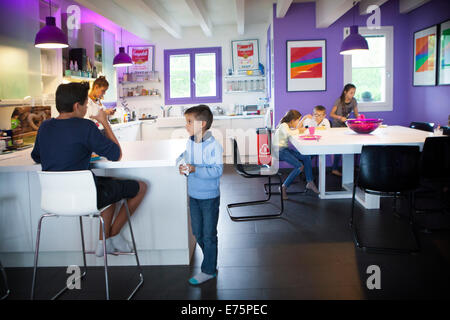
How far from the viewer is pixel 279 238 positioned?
11.4 feet

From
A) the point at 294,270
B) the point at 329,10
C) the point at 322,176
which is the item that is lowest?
the point at 294,270

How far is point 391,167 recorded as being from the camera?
327 cm

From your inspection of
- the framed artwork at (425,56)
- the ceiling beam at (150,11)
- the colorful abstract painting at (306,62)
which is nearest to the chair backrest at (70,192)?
the ceiling beam at (150,11)

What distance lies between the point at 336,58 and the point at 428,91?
1473mm

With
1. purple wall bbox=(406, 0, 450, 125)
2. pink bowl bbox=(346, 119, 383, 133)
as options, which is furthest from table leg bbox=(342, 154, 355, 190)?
purple wall bbox=(406, 0, 450, 125)

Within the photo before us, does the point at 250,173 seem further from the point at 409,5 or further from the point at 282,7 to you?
the point at 409,5

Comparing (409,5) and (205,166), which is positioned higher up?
(409,5)

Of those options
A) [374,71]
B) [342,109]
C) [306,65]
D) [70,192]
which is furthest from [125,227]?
[374,71]

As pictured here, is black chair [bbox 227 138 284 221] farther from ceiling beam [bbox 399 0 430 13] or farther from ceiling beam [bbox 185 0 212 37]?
ceiling beam [bbox 399 0 430 13]

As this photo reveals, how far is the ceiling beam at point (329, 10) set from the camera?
4.96 meters

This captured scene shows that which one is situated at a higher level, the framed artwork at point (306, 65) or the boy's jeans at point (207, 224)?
the framed artwork at point (306, 65)

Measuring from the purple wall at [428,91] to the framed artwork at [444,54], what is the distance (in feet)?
0.29

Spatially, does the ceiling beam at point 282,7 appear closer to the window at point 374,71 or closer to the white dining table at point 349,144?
the window at point 374,71
